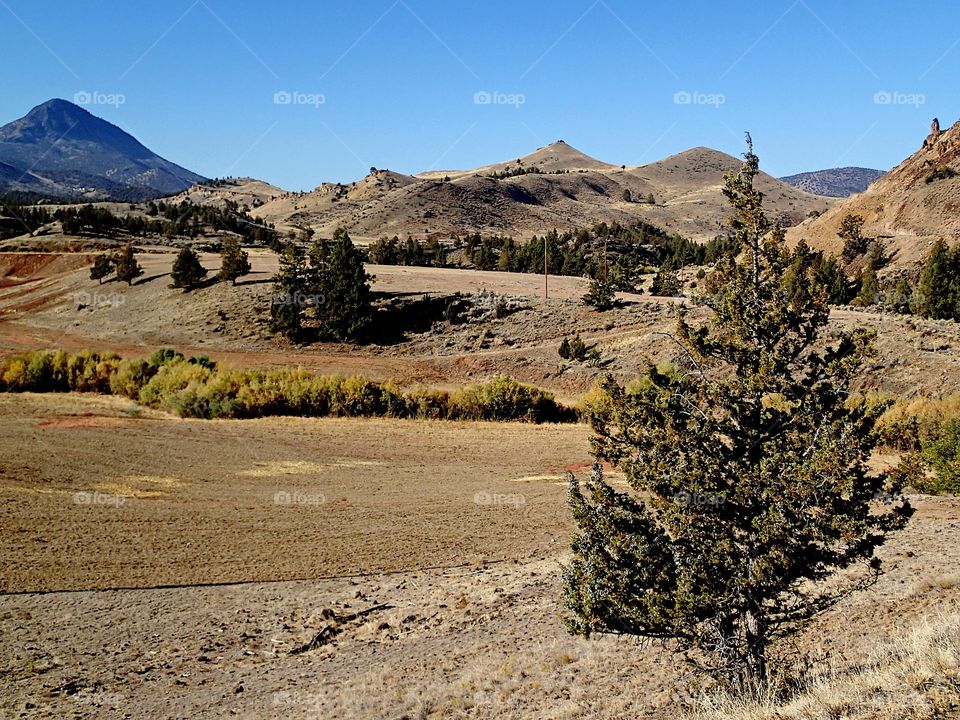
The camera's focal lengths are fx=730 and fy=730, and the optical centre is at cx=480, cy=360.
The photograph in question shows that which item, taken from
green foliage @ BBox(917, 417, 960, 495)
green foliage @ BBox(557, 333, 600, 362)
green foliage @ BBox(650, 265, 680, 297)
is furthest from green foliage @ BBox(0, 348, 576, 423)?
green foliage @ BBox(650, 265, 680, 297)

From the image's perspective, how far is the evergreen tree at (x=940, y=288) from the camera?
42.3 metres

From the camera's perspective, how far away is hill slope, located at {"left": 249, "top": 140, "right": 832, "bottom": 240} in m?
130

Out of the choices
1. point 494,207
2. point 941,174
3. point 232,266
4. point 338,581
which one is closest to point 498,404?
point 338,581

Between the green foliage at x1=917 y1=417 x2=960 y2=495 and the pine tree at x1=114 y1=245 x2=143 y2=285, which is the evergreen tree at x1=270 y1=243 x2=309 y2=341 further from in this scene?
the green foliage at x1=917 y1=417 x2=960 y2=495

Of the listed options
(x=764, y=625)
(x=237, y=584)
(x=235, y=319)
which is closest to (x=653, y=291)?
(x=235, y=319)

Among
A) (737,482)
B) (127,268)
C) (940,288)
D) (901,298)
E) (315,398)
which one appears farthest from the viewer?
(127,268)

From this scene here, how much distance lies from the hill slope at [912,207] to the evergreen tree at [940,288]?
14780mm

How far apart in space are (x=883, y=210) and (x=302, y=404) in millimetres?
55818

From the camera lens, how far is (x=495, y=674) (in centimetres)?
1108

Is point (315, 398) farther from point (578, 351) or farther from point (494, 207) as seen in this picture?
point (494, 207)

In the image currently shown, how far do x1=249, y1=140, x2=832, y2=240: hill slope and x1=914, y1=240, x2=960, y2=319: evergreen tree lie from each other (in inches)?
3229

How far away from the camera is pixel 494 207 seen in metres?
143

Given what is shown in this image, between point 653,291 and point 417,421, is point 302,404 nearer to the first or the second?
point 417,421

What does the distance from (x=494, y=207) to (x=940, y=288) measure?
349 feet
